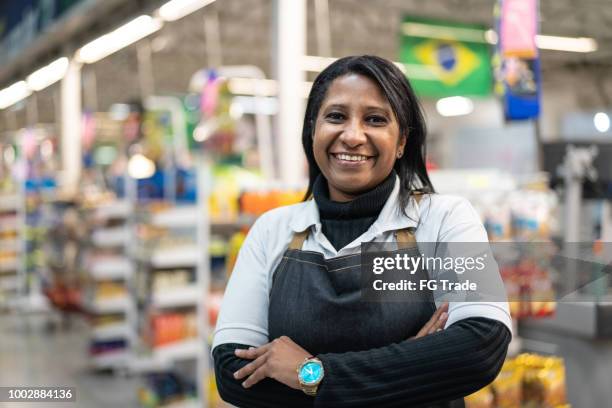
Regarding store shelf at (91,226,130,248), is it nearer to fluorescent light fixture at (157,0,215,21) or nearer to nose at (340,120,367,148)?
fluorescent light fixture at (157,0,215,21)

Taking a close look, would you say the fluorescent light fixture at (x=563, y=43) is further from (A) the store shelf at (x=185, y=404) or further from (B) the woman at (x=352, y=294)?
(B) the woman at (x=352, y=294)

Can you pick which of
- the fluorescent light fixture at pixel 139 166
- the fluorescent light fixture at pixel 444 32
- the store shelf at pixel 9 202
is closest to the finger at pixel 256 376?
the fluorescent light fixture at pixel 139 166

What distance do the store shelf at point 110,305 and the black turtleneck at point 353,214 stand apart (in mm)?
5793

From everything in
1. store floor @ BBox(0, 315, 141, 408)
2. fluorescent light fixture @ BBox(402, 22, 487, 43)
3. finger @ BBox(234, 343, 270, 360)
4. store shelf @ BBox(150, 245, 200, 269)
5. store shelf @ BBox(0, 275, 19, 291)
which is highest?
fluorescent light fixture @ BBox(402, 22, 487, 43)

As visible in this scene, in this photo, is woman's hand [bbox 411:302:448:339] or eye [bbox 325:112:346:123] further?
eye [bbox 325:112:346:123]

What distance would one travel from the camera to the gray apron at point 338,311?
60.6 inches

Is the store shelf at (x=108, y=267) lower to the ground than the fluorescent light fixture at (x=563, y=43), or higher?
lower

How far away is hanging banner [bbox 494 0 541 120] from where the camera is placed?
4348mm

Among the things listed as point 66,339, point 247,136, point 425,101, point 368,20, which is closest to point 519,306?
point 247,136

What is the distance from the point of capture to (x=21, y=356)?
26.6ft

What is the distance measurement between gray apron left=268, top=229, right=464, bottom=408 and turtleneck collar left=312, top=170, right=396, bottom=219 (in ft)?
0.31

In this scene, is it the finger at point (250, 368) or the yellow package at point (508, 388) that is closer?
the finger at point (250, 368)

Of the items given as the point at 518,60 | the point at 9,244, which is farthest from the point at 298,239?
the point at 9,244

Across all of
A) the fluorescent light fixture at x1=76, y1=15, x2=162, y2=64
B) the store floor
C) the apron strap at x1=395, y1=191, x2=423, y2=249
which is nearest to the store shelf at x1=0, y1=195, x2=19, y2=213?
the store floor
